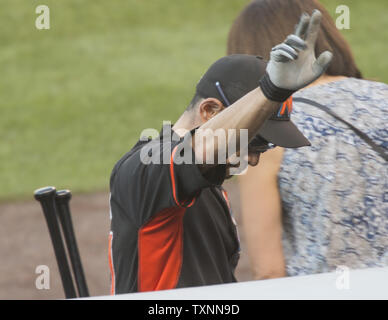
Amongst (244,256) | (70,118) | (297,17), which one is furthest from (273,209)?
(70,118)

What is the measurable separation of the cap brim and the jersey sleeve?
0.88 feet

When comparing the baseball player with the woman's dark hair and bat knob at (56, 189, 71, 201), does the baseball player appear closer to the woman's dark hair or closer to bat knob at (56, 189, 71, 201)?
the woman's dark hair

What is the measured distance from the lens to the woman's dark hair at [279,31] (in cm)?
230

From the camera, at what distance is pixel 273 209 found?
6.63ft

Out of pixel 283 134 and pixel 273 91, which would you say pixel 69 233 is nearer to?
pixel 283 134

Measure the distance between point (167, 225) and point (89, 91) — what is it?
10598mm

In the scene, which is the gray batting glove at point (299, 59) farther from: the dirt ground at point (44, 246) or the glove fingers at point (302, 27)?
the dirt ground at point (44, 246)

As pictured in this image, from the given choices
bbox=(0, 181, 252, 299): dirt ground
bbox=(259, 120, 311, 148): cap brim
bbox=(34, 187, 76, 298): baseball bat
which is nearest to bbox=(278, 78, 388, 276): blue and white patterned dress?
bbox=(259, 120, 311, 148): cap brim

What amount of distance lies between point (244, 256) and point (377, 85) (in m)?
4.34

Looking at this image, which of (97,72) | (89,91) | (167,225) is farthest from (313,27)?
(97,72)

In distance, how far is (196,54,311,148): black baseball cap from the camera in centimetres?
183

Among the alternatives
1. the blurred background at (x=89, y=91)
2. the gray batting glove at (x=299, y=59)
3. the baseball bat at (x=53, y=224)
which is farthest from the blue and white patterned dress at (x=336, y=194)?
the blurred background at (x=89, y=91)

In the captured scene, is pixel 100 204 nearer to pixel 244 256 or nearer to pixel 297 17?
pixel 244 256

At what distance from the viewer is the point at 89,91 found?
39.6 feet
